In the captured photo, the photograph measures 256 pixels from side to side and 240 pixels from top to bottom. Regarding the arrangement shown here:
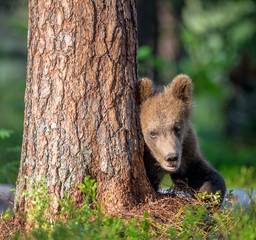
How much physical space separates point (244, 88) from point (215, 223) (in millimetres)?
11853

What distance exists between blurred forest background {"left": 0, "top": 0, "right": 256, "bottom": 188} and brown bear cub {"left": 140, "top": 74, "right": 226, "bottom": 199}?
2.27 meters

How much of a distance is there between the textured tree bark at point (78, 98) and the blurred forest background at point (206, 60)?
245 centimetres

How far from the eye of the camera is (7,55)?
13.1m

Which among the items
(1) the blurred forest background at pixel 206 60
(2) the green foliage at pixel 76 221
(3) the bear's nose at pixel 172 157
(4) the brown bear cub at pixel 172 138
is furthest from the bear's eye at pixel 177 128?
(1) the blurred forest background at pixel 206 60

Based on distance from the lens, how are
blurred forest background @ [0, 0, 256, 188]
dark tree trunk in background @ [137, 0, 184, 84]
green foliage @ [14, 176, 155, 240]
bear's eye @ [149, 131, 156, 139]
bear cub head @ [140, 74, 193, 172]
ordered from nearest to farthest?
green foliage @ [14, 176, 155, 240] → bear cub head @ [140, 74, 193, 172] → bear's eye @ [149, 131, 156, 139] → blurred forest background @ [0, 0, 256, 188] → dark tree trunk in background @ [137, 0, 184, 84]

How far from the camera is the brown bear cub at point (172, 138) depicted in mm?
4367

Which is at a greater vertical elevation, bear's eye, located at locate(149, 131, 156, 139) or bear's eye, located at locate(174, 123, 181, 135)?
bear's eye, located at locate(174, 123, 181, 135)

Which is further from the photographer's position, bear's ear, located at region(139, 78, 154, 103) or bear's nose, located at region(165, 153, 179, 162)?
bear's ear, located at region(139, 78, 154, 103)

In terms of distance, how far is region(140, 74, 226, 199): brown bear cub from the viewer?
14.3ft

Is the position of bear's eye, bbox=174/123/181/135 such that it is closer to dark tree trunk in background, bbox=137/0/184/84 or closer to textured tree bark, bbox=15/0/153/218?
textured tree bark, bbox=15/0/153/218

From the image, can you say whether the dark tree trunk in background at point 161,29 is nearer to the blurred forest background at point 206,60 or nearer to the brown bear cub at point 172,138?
the blurred forest background at point 206,60

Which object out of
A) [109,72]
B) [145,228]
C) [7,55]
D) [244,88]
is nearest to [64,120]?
[109,72]

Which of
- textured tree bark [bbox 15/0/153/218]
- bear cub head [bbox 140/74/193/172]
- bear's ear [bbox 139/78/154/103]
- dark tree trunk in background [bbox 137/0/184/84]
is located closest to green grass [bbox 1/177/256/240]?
textured tree bark [bbox 15/0/153/218]

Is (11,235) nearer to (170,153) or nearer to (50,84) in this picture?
(50,84)
